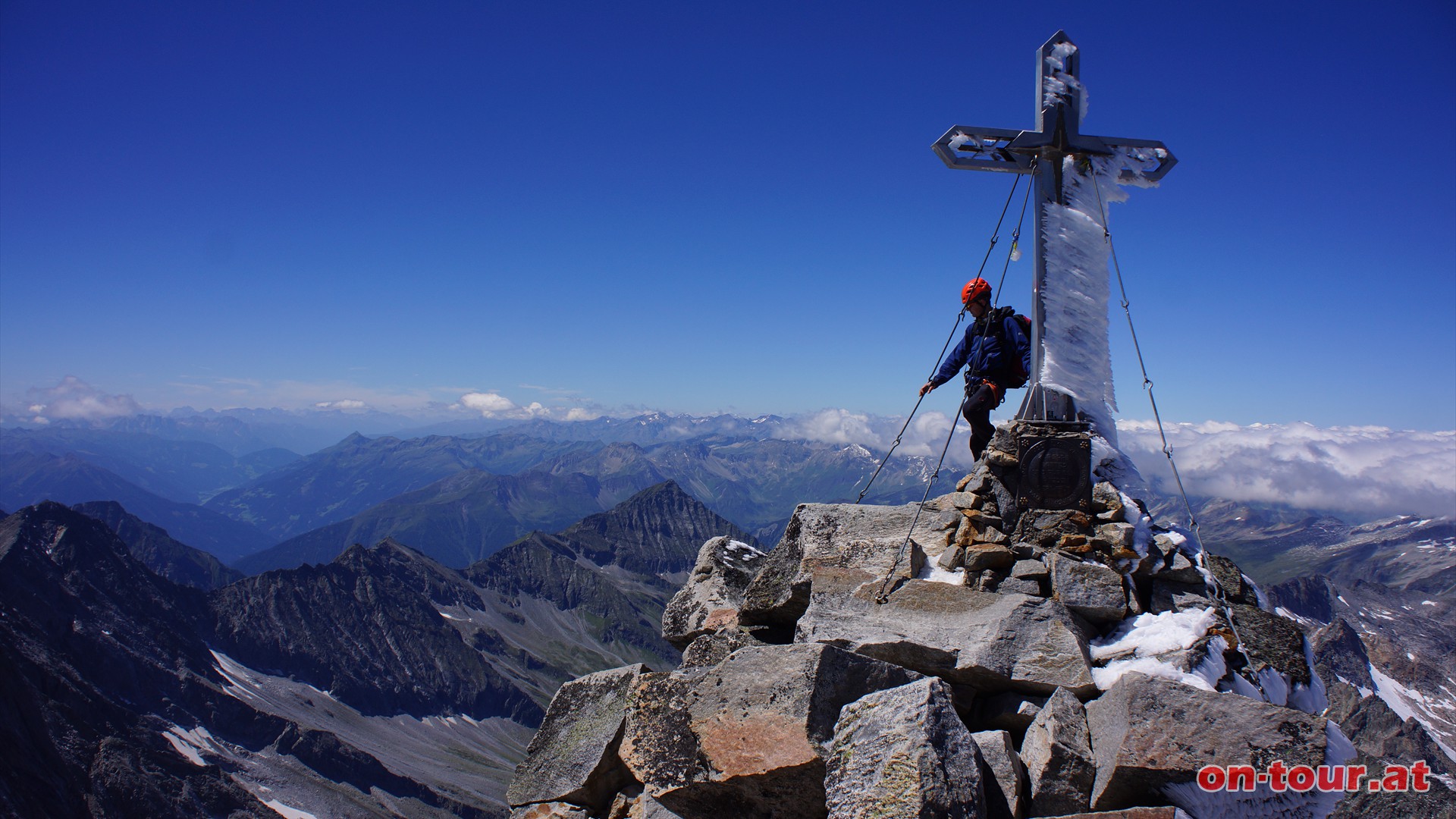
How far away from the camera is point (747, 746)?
6828 millimetres

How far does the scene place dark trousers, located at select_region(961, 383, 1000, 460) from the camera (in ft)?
35.2

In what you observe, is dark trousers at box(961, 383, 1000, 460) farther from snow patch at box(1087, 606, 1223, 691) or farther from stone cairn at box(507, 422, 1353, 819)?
snow patch at box(1087, 606, 1223, 691)

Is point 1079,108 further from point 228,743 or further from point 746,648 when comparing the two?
point 228,743

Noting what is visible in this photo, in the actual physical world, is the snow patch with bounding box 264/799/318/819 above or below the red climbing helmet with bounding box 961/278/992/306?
below

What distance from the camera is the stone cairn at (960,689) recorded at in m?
5.55

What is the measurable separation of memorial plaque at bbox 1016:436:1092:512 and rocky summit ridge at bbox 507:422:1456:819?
0.17 metres

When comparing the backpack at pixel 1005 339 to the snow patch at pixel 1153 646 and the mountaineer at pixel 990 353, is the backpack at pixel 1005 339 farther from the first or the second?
the snow patch at pixel 1153 646

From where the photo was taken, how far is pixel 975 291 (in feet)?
35.2

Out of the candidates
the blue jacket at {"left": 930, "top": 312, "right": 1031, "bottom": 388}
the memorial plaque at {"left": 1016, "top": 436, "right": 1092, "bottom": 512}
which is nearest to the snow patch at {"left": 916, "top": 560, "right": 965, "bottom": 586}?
the memorial plaque at {"left": 1016, "top": 436, "right": 1092, "bottom": 512}

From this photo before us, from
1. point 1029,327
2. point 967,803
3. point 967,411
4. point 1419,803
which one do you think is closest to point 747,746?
point 967,803

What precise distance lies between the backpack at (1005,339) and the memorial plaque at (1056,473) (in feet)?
5.73

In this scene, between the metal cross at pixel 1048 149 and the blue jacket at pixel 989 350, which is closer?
the metal cross at pixel 1048 149

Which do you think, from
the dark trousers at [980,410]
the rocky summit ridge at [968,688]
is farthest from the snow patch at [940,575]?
the dark trousers at [980,410]

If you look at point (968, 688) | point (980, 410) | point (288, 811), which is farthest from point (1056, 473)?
point (288, 811)
